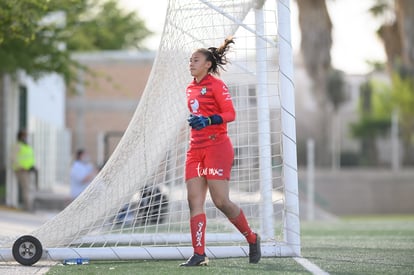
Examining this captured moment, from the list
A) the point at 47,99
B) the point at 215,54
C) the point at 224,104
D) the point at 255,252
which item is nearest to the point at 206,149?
the point at 224,104

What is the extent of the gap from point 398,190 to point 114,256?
34272mm

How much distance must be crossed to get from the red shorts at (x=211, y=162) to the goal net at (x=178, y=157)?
41.2 inches

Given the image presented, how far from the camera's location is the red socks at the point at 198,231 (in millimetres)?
9422

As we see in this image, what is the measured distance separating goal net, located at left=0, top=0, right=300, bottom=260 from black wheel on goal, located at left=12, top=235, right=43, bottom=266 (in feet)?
0.46

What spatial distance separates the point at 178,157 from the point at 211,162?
2.16 metres

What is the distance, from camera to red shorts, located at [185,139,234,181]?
9.31m

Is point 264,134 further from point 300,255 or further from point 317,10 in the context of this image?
point 317,10

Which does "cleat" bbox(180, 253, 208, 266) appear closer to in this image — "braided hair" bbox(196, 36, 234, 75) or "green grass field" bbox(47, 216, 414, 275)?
"green grass field" bbox(47, 216, 414, 275)

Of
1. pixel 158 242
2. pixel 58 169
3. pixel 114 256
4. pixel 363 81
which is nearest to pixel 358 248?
pixel 158 242

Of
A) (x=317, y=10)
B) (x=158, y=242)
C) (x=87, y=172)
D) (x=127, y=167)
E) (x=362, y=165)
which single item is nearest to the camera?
(x=127, y=167)

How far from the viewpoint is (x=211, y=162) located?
30.6 ft

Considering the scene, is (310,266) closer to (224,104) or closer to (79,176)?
(224,104)

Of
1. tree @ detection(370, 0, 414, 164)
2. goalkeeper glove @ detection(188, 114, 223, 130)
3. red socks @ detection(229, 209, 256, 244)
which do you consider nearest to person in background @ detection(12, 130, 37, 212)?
red socks @ detection(229, 209, 256, 244)

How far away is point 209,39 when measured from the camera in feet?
36.9
